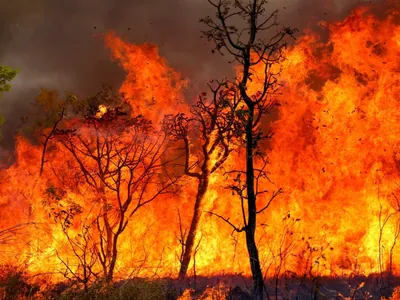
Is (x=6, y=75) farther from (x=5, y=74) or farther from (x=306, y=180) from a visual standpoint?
(x=306, y=180)

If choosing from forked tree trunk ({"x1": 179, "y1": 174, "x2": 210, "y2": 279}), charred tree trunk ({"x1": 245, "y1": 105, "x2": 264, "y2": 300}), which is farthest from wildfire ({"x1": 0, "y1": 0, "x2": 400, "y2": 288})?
charred tree trunk ({"x1": 245, "y1": 105, "x2": 264, "y2": 300})

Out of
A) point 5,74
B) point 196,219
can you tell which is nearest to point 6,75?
point 5,74

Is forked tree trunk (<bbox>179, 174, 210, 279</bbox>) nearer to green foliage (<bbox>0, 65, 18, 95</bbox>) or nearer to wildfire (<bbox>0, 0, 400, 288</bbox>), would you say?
wildfire (<bbox>0, 0, 400, 288</bbox>)

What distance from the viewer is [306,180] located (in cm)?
1911

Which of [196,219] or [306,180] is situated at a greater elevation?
[306,180]

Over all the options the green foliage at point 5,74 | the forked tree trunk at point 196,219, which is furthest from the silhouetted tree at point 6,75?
the forked tree trunk at point 196,219

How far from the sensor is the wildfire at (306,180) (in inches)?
692

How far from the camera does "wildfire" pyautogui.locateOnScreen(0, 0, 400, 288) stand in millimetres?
17578

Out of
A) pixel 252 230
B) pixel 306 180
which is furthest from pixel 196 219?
pixel 252 230

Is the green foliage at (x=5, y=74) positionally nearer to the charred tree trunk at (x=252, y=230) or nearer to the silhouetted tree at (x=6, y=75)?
the silhouetted tree at (x=6, y=75)

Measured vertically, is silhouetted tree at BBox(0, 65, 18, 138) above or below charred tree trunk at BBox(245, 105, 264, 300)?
above

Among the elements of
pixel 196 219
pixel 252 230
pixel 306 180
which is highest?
pixel 306 180

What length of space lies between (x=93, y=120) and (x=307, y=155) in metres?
9.90

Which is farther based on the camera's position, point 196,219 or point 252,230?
point 196,219
